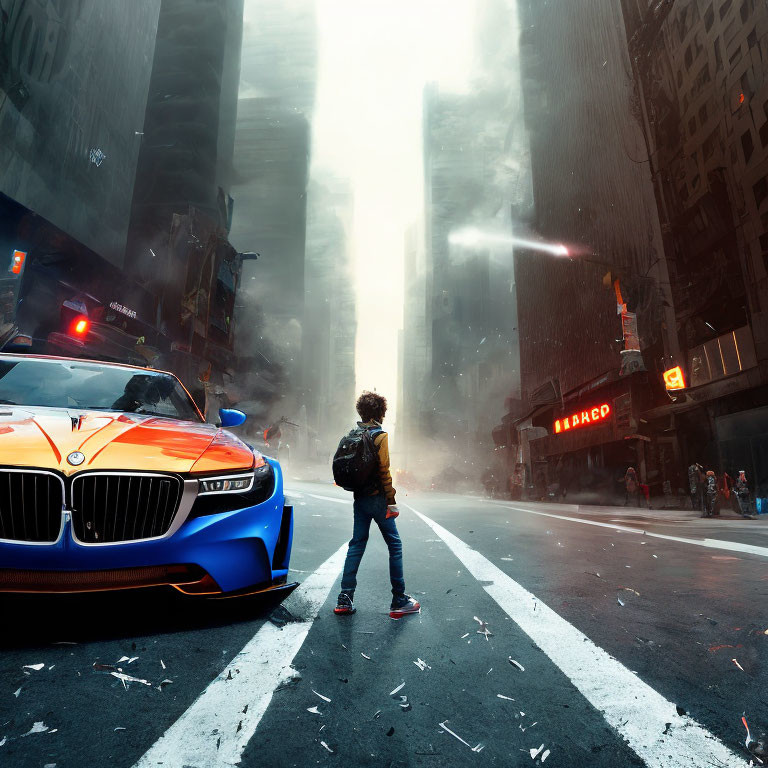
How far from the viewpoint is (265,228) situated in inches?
4845

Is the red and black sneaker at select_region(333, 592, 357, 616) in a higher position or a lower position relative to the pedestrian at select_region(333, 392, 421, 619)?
lower

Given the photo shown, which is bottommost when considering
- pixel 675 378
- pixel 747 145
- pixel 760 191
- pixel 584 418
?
pixel 584 418

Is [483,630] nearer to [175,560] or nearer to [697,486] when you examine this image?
[175,560]

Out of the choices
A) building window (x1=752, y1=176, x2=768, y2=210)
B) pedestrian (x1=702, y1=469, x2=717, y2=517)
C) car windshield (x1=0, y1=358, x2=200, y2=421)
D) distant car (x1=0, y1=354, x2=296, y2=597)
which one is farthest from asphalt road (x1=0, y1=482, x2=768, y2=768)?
building window (x1=752, y1=176, x2=768, y2=210)

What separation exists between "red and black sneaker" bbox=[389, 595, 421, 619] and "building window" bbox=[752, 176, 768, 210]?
25.9m

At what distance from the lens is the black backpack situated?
12.7 ft

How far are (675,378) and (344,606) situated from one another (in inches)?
1038

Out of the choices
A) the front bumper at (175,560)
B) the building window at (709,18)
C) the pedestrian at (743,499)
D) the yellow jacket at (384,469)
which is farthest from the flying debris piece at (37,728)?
the building window at (709,18)

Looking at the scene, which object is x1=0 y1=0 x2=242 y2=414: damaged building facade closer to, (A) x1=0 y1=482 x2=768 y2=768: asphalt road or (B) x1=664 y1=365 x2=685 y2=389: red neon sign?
(A) x1=0 y1=482 x2=768 y2=768: asphalt road

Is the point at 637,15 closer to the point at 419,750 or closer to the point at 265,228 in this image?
the point at 419,750

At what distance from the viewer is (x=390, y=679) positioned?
2453mm

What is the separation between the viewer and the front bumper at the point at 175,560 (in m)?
2.59

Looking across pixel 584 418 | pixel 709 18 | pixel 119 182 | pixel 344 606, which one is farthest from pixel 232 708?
pixel 119 182

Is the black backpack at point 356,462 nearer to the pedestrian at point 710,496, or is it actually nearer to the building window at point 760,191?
the pedestrian at point 710,496
